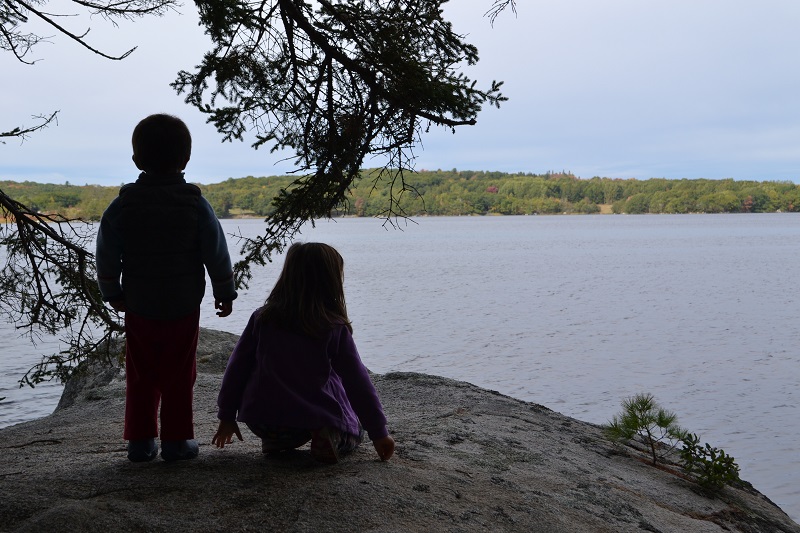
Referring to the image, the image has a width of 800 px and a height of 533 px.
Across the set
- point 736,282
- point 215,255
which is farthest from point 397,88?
point 736,282

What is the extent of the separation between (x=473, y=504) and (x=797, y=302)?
20.4 m

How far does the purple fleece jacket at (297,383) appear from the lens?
348cm

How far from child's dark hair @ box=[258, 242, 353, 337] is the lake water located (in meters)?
1.41

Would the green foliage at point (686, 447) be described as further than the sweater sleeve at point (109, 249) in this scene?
Yes

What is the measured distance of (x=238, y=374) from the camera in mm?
3605

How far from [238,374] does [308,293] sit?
53 cm

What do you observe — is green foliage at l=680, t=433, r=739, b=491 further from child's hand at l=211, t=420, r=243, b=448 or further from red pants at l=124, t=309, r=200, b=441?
red pants at l=124, t=309, r=200, b=441

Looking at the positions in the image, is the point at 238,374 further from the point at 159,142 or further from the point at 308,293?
the point at 159,142

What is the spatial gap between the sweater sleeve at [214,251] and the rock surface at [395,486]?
0.85 metres

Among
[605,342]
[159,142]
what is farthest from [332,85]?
[605,342]

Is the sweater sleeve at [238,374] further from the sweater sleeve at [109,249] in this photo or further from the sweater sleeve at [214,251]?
the sweater sleeve at [109,249]

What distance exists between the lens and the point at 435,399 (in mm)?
6168

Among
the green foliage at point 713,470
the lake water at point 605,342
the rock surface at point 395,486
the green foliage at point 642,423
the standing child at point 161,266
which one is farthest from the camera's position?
the lake water at point 605,342

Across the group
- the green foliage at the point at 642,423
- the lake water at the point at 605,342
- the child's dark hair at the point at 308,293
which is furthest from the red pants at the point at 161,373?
the green foliage at the point at 642,423
